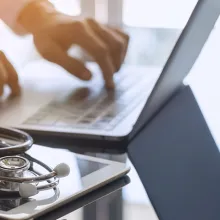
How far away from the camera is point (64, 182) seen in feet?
1.94

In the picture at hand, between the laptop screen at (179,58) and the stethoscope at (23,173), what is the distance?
197mm

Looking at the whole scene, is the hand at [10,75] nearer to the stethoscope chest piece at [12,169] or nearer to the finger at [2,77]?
the finger at [2,77]

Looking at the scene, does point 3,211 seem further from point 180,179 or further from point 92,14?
point 92,14

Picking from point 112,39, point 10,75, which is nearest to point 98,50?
point 112,39

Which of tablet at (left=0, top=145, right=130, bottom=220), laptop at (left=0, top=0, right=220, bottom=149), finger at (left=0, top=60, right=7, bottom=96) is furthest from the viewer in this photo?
finger at (left=0, top=60, right=7, bottom=96)

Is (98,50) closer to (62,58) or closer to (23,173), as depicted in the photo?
(62,58)

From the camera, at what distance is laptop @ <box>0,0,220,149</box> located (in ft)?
2.53

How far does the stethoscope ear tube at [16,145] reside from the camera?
0.60 m

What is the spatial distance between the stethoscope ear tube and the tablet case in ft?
0.45

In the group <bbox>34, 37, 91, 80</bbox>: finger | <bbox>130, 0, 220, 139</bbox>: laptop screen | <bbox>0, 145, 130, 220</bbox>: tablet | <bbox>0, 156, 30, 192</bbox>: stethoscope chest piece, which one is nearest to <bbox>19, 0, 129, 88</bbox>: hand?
<bbox>34, 37, 91, 80</bbox>: finger

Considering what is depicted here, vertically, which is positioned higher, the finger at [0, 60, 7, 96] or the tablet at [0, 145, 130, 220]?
the finger at [0, 60, 7, 96]

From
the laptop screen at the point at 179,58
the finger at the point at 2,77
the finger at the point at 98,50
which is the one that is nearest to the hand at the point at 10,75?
the finger at the point at 2,77

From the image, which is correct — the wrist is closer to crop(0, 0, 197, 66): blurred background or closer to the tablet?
crop(0, 0, 197, 66): blurred background

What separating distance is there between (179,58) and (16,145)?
1.10 feet
